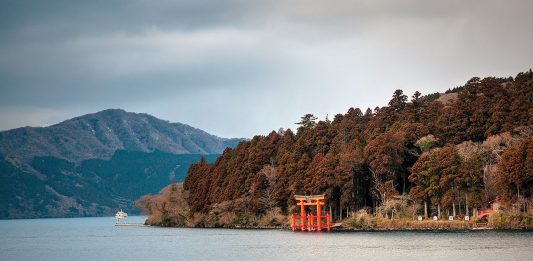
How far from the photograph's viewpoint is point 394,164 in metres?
93.0

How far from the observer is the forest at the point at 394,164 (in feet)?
276

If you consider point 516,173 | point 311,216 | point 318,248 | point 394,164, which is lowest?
point 318,248

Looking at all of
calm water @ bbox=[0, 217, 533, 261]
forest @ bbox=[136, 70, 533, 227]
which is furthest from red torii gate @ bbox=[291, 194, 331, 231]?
calm water @ bbox=[0, 217, 533, 261]

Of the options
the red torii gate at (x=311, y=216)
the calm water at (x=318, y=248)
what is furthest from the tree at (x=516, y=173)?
the red torii gate at (x=311, y=216)

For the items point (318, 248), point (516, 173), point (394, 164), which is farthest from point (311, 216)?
point (318, 248)

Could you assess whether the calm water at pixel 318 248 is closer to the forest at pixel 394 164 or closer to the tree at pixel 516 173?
the tree at pixel 516 173

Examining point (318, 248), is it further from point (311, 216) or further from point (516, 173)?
point (311, 216)

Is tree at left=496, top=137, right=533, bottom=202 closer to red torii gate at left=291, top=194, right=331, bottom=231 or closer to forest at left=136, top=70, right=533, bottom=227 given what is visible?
forest at left=136, top=70, right=533, bottom=227

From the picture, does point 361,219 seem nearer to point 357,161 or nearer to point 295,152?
point 357,161

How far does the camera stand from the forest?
8419 cm

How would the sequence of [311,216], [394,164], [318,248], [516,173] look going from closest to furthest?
1. [318,248]
2. [516,173]
3. [394,164]
4. [311,216]

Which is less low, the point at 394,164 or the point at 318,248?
the point at 394,164

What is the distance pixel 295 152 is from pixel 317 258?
48.6m

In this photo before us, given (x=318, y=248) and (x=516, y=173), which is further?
(x=516, y=173)
